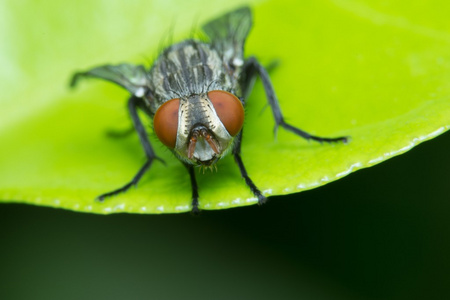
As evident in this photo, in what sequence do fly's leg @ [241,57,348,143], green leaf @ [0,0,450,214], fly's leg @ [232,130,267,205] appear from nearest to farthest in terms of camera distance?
fly's leg @ [232,130,267,205], green leaf @ [0,0,450,214], fly's leg @ [241,57,348,143]

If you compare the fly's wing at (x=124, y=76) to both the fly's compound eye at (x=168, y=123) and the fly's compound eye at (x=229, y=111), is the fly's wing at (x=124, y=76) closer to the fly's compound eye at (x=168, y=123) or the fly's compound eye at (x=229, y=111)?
the fly's compound eye at (x=168, y=123)

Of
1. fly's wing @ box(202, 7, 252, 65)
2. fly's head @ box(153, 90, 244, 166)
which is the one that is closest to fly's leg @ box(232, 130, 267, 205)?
fly's head @ box(153, 90, 244, 166)

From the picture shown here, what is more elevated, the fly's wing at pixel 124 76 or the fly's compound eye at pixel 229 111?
the fly's wing at pixel 124 76

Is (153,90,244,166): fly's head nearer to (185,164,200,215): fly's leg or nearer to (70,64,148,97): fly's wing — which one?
(185,164,200,215): fly's leg

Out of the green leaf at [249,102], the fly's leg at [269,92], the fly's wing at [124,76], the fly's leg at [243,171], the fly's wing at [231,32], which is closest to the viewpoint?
the fly's leg at [243,171]

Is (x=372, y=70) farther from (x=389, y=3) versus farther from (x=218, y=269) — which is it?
(x=218, y=269)

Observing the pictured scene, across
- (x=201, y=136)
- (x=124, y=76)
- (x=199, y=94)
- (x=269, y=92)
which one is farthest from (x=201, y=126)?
(x=124, y=76)

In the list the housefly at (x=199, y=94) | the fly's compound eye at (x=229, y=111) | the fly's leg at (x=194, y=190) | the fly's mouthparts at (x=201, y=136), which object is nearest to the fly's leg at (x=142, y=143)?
the housefly at (x=199, y=94)

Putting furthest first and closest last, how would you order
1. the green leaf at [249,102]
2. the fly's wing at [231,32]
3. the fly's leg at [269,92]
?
the fly's wing at [231,32], the fly's leg at [269,92], the green leaf at [249,102]
